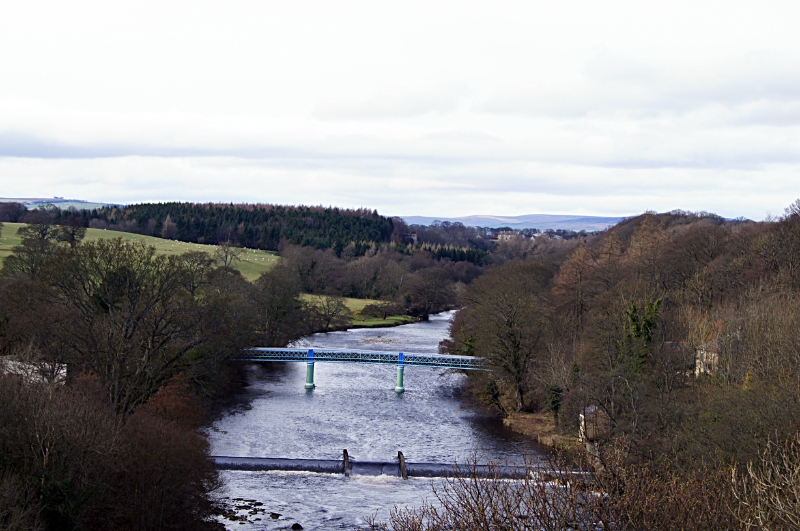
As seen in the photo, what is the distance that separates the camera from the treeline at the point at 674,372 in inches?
612

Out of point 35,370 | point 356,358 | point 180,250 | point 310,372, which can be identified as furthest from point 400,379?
point 180,250

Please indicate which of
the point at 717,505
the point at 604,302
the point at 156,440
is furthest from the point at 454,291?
the point at 717,505

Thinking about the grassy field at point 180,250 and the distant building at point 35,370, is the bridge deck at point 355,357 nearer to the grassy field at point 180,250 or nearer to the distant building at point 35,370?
the distant building at point 35,370

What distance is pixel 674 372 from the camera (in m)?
41.3

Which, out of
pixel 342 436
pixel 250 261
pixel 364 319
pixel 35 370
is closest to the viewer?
pixel 35 370

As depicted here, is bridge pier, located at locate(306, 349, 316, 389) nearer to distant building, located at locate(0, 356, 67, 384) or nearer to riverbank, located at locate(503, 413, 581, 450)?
riverbank, located at locate(503, 413, 581, 450)

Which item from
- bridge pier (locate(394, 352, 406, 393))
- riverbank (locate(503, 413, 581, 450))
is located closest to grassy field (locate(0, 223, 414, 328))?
bridge pier (locate(394, 352, 406, 393))

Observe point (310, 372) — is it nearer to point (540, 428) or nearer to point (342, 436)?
point (342, 436)

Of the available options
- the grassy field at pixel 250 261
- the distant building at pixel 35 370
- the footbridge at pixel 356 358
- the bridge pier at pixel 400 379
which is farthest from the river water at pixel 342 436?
the grassy field at pixel 250 261

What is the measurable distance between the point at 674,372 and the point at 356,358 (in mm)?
29187

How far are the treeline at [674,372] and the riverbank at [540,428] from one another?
1089 millimetres

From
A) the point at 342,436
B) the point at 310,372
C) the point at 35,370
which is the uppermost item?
the point at 35,370

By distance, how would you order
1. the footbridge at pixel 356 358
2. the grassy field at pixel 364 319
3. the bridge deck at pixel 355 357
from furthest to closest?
1. the grassy field at pixel 364 319
2. the bridge deck at pixel 355 357
3. the footbridge at pixel 356 358

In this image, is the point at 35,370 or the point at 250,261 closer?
the point at 35,370
